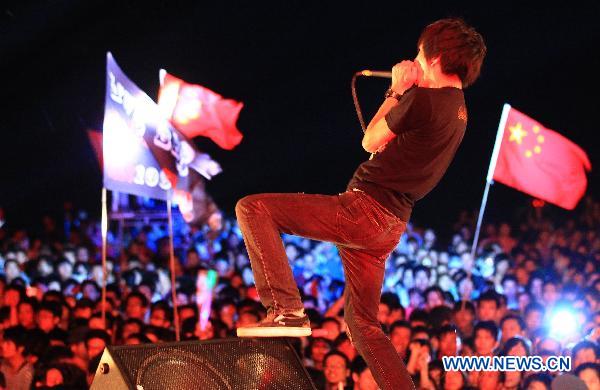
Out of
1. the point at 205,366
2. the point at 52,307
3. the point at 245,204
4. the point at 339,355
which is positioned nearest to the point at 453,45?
the point at 245,204

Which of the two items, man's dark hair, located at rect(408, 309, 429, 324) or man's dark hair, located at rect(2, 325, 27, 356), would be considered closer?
man's dark hair, located at rect(2, 325, 27, 356)

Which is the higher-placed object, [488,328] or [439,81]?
[439,81]

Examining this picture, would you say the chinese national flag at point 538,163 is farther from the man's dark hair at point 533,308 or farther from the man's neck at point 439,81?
the man's neck at point 439,81

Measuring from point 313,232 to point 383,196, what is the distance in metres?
0.31

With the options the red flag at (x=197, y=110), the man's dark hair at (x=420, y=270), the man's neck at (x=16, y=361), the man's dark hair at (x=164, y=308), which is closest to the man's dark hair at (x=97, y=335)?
the man's neck at (x=16, y=361)

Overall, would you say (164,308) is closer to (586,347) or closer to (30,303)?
(30,303)

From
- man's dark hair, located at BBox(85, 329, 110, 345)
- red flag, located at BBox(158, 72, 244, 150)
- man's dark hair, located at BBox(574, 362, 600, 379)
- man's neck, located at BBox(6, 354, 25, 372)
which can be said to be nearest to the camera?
man's dark hair, located at BBox(574, 362, 600, 379)

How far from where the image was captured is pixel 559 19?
16.5 metres

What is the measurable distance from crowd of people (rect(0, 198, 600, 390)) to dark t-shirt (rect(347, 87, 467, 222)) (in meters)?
2.52

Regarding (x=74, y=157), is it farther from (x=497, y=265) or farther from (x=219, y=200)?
(x=497, y=265)

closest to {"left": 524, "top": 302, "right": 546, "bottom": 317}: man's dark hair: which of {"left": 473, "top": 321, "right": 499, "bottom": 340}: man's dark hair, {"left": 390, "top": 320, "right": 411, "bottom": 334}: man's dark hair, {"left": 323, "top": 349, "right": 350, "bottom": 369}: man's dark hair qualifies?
{"left": 473, "top": 321, "right": 499, "bottom": 340}: man's dark hair

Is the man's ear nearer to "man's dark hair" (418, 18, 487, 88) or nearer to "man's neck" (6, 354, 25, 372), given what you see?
"man's dark hair" (418, 18, 487, 88)

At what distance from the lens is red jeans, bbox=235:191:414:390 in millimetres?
3568

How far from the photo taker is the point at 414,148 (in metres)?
3.51
